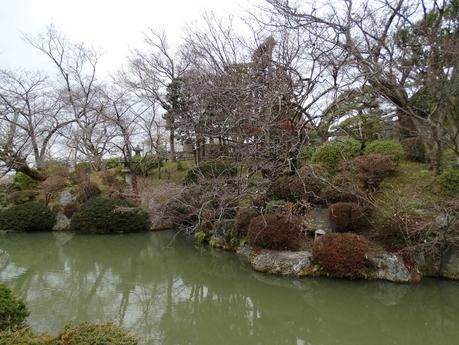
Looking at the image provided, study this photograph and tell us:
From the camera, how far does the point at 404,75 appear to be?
9352 mm

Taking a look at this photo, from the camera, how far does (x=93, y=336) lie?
3.69m

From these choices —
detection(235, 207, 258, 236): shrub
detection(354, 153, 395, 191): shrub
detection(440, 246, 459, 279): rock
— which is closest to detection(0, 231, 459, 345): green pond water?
detection(440, 246, 459, 279): rock

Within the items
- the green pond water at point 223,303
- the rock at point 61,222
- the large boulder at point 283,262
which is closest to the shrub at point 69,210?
the rock at point 61,222

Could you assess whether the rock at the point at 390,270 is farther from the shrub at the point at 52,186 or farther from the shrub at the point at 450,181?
the shrub at the point at 52,186

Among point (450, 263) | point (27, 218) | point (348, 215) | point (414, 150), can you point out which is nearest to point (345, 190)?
point (348, 215)

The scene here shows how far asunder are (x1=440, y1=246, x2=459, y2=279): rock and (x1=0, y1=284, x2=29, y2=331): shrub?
26.7 feet

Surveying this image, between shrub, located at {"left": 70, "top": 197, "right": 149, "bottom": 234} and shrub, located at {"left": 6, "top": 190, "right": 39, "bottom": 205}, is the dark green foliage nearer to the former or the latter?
shrub, located at {"left": 6, "top": 190, "right": 39, "bottom": 205}

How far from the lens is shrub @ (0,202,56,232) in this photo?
15.7m

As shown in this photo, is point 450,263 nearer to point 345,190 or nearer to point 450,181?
point 450,181

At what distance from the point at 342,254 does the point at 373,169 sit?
3.09 m

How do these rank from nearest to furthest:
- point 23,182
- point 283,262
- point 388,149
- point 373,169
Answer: point 283,262 < point 373,169 < point 388,149 < point 23,182

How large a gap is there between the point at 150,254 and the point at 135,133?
13.0m

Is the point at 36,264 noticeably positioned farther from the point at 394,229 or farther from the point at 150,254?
the point at 394,229

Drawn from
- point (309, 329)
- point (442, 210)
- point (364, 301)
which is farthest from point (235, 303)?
point (442, 210)
